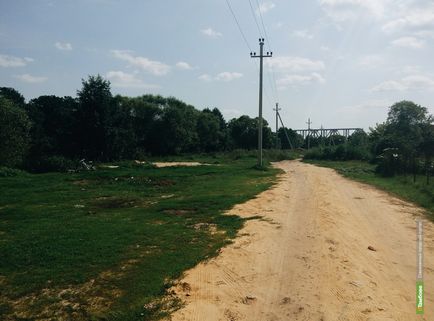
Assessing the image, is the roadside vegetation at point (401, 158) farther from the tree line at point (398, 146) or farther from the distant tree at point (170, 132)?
the distant tree at point (170, 132)

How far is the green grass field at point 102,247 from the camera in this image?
6.31m

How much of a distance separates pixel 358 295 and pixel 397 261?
105 inches

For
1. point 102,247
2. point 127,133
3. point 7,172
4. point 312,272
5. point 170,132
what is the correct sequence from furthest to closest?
point 170,132 < point 127,133 < point 7,172 < point 102,247 < point 312,272

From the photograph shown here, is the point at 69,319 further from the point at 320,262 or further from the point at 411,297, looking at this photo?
the point at 411,297

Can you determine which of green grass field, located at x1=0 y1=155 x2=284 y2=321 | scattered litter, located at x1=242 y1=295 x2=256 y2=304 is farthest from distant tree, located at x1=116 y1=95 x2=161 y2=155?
scattered litter, located at x1=242 y1=295 x2=256 y2=304

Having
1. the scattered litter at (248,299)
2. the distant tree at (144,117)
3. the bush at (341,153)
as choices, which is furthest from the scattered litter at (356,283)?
the distant tree at (144,117)

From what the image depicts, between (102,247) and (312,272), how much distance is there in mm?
4461

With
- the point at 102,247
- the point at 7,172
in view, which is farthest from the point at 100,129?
the point at 102,247

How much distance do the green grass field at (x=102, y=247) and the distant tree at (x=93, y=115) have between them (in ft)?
65.2

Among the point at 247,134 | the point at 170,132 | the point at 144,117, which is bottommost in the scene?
the point at 170,132

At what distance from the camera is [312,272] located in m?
7.99

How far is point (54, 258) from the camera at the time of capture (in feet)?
26.9

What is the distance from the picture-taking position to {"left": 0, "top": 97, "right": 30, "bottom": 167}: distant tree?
28.1 m

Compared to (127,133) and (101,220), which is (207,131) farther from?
(101,220)
